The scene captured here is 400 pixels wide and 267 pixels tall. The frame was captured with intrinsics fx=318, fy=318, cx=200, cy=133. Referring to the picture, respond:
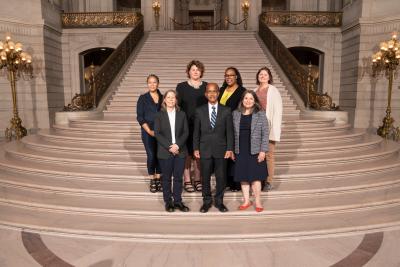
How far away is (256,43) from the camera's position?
14.5 meters

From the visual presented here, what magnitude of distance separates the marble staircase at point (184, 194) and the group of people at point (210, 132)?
0.43 m

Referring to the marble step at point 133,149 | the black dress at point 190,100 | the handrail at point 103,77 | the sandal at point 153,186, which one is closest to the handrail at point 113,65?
the handrail at point 103,77

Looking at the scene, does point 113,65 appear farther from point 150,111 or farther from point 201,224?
point 201,224

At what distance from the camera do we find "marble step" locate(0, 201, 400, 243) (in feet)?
12.9

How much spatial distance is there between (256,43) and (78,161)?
10.8 meters

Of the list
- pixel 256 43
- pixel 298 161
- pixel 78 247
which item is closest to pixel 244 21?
pixel 256 43

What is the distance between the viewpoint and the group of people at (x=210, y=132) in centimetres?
410

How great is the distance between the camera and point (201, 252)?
11.9 feet

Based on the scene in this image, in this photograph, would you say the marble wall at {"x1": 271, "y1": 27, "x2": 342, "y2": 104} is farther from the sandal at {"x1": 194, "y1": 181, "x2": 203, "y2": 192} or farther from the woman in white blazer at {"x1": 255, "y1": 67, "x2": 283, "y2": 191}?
the sandal at {"x1": 194, "y1": 181, "x2": 203, "y2": 192}

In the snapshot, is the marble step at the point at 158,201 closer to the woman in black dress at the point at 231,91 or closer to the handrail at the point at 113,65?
the woman in black dress at the point at 231,91

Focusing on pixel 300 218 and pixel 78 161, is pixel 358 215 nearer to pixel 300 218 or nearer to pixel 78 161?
pixel 300 218

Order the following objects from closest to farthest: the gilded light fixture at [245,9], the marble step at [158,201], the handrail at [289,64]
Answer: the marble step at [158,201], the handrail at [289,64], the gilded light fixture at [245,9]

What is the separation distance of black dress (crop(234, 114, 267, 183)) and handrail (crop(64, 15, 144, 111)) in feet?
20.8

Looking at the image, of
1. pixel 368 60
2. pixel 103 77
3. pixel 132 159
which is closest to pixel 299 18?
pixel 368 60
